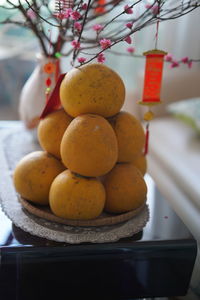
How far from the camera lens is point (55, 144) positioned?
2.22ft

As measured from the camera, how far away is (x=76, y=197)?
2.01ft

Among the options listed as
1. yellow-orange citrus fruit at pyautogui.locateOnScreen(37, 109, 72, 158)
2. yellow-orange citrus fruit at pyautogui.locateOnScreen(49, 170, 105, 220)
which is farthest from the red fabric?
yellow-orange citrus fruit at pyautogui.locateOnScreen(49, 170, 105, 220)

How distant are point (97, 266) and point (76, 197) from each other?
115 mm

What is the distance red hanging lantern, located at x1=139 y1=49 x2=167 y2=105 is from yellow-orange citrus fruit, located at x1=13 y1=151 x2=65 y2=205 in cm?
22

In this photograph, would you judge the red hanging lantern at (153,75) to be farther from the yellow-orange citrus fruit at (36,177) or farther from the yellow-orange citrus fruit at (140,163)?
the yellow-orange citrus fruit at (36,177)

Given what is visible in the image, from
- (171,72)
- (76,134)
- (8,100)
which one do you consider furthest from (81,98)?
(8,100)

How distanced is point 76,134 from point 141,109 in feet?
3.16

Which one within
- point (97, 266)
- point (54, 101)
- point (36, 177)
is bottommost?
point (97, 266)

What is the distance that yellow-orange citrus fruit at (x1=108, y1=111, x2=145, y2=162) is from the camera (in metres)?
0.67

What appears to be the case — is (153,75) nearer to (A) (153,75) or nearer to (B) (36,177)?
(A) (153,75)

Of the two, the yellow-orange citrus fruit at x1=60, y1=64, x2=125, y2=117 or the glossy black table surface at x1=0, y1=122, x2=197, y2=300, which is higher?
the yellow-orange citrus fruit at x1=60, y1=64, x2=125, y2=117

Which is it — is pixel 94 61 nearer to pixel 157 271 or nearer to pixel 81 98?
pixel 81 98

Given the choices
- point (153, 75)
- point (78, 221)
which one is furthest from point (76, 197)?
point (153, 75)

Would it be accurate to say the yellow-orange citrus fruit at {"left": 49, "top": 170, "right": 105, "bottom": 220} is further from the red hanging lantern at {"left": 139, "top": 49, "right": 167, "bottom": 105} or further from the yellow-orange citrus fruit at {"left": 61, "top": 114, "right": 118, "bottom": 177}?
the red hanging lantern at {"left": 139, "top": 49, "right": 167, "bottom": 105}
